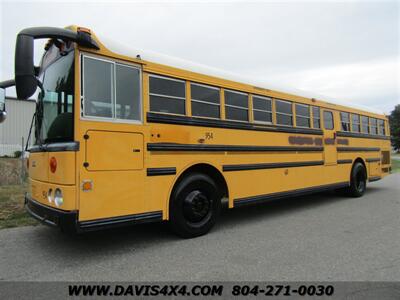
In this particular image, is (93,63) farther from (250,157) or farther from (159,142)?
(250,157)

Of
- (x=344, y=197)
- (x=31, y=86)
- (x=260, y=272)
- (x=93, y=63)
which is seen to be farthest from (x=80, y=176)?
(x=344, y=197)

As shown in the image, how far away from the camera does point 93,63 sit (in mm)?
3588

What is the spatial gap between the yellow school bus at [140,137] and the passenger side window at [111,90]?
12mm

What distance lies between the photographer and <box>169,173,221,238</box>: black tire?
4285mm

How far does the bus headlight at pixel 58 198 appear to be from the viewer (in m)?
3.40

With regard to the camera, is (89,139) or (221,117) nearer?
(89,139)

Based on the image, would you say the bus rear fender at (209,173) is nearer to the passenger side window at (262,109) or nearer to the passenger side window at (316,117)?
the passenger side window at (262,109)

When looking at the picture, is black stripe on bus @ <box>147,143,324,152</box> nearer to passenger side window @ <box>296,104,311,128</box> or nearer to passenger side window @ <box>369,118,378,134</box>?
passenger side window @ <box>296,104,311,128</box>

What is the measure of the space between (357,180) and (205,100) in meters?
5.83

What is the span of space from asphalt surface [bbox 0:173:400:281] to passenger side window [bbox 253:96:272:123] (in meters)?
1.81

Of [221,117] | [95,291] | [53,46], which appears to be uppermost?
[53,46]

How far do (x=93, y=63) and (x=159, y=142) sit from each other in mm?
1220

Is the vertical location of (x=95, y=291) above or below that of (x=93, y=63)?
below

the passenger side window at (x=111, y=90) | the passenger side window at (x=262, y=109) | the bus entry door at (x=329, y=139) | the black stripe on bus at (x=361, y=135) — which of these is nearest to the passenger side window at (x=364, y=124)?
the black stripe on bus at (x=361, y=135)
